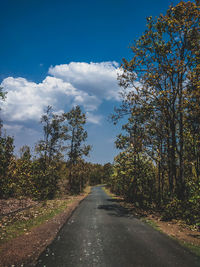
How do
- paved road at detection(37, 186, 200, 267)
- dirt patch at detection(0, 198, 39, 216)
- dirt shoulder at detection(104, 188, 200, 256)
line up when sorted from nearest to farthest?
paved road at detection(37, 186, 200, 267) → dirt shoulder at detection(104, 188, 200, 256) → dirt patch at detection(0, 198, 39, 216)

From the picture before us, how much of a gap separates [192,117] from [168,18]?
28.1 ft

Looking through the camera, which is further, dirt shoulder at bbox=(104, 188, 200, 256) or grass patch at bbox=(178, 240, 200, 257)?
dirt shoulder at bbox=(104, 188, 200, 256)

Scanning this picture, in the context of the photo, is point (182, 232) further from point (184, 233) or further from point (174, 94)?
point (174, 94)

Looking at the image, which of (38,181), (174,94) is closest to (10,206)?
(38,181)

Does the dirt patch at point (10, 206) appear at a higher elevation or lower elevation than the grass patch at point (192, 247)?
lower

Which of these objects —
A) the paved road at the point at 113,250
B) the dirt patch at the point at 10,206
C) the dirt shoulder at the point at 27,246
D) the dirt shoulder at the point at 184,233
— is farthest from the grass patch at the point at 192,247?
the dirt patch at the point at 10,206

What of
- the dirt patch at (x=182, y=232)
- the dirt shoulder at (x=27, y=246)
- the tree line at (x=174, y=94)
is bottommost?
the dirt patch at (x=182, y=232)

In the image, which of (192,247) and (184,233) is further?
(184,233)

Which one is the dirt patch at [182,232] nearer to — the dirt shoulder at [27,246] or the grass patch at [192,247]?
the grass patch at [192,247]

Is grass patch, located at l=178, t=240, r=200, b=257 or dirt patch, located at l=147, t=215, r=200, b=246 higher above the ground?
grass patch, located at l=178, t=240, r=200, b=257

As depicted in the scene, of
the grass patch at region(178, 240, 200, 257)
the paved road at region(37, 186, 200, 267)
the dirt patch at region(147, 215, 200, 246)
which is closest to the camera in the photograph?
the paved road at region(37, 186, 200, 267)

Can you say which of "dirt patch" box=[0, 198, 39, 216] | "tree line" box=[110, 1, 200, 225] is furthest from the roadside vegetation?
"tree line" box=[110, 1, 200, 225]

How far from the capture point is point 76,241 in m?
8.22

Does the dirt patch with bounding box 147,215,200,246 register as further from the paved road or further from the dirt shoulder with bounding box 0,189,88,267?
the dirt shoulder with bounding box 0,189,88,267
